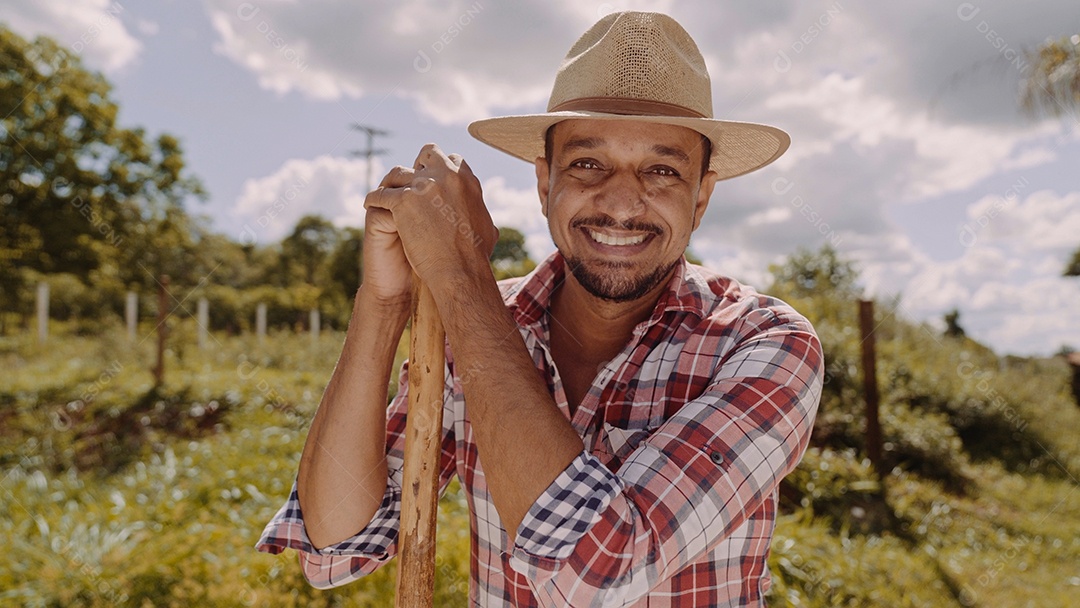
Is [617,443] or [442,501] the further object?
[442,501]

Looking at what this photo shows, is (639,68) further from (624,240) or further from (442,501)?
(442,501)

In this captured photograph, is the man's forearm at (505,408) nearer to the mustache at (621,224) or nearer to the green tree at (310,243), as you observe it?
the mustache at (621,224)

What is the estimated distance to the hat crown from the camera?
5.92 ft

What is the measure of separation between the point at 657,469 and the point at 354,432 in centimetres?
73

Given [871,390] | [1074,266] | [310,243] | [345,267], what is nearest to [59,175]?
[345,267]

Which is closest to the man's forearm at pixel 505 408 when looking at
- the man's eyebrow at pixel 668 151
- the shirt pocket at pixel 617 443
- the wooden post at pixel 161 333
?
the shirt pocket at pixel 617 443

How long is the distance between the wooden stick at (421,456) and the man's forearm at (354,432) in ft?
0.31

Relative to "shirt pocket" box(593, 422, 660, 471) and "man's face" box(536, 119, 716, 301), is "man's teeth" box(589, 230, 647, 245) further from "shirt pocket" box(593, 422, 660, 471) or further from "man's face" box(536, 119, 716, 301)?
"shirt pocket" box(593, 422, 660, 471)

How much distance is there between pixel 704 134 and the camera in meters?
1.90

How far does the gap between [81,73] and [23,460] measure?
19.3 meters

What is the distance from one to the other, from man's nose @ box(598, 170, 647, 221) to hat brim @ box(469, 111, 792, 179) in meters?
0.14

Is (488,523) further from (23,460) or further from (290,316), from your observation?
(290,316)

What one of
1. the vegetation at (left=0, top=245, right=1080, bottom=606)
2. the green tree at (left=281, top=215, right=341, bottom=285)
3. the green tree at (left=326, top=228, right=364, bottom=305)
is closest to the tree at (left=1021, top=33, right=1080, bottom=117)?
the vegetation at (left=0, top=245, right=1080, bottom=606)

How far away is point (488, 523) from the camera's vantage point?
1.75 meters
